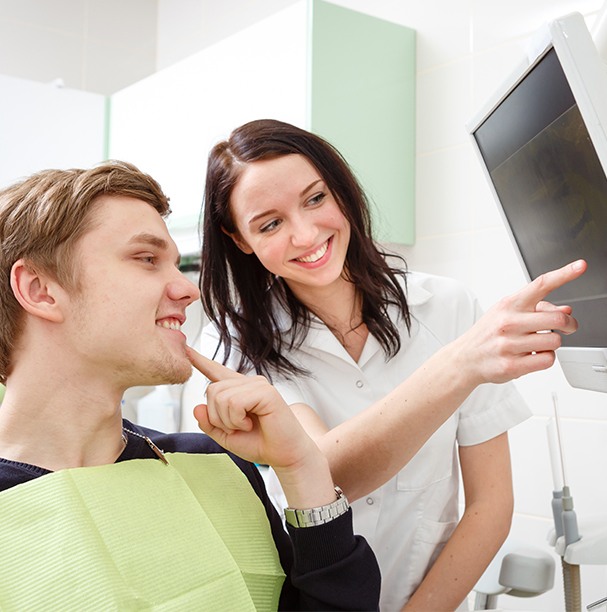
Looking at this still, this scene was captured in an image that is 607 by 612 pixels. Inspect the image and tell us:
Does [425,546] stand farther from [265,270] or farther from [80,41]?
[80,41]

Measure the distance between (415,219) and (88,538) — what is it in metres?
1.51

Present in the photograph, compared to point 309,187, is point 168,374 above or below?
below

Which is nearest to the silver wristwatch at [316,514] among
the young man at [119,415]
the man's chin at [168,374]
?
the young man at [119,415]

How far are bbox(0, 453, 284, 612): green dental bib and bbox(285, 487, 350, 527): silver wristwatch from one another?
0.28 feet

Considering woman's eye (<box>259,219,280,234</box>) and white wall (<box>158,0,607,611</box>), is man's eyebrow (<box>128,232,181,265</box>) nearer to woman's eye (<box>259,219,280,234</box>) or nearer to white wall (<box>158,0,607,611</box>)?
woman's eye (<box>259,219,280,234</box>)

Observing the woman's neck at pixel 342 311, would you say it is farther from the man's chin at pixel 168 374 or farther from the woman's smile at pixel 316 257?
the man's chin at pixel 168 374

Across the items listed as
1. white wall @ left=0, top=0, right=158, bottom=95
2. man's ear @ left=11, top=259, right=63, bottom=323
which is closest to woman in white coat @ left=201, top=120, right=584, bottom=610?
man's ear @ left=11, top=259, right=63, bottom=323

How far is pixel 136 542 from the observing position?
1.01 meters

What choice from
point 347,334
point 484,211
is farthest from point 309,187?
point 484,211

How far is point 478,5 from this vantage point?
210cm

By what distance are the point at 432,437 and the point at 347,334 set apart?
0.78 ft

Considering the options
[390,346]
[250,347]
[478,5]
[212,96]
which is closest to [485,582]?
[390,346]

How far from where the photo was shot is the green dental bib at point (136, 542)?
923 mm

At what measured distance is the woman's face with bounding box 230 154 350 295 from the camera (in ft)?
4.25
